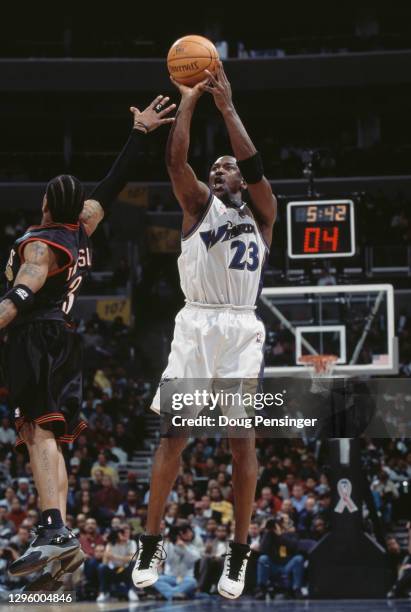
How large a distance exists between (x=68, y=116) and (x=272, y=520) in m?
16.5

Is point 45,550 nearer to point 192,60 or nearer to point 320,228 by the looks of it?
point 192,60

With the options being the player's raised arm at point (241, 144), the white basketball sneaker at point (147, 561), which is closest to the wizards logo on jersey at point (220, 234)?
the player's raised arm at point (241, 144)

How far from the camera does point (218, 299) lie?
628 centimetres

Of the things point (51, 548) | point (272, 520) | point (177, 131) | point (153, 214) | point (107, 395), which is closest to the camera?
point (51, 548)

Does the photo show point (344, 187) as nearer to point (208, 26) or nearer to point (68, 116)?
point (208, 26)

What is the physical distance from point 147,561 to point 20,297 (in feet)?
6.06

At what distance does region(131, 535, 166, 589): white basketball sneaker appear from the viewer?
19.4 feet

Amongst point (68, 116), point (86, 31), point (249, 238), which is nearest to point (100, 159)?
point (68, 116)

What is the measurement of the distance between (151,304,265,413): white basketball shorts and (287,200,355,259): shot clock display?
632 cm

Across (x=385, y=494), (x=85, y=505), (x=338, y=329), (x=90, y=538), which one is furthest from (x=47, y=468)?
(x=385, y=494)

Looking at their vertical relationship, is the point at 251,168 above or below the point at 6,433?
above

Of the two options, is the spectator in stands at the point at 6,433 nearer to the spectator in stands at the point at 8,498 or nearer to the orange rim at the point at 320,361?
the spectator in stands at the point at 8,498

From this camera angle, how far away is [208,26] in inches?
1040

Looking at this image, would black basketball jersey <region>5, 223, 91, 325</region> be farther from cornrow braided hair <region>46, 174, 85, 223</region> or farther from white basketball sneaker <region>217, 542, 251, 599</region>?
white basketball sneaker <region>217, 542, 251, 599</region>
